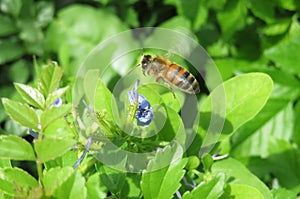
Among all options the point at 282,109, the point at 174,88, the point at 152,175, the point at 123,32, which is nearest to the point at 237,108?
the point at 174,88

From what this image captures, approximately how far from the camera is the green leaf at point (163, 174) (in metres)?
1.06

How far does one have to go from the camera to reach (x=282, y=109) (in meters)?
1.98

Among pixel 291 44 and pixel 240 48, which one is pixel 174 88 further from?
pixel 240 48

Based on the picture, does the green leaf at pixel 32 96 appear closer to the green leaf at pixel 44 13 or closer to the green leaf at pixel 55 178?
the green leaf at pixel 55 178

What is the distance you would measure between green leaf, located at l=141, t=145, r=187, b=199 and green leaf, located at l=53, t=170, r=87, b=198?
0.56 ft

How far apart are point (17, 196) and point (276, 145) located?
1114 mm

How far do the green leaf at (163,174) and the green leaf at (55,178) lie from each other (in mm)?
193

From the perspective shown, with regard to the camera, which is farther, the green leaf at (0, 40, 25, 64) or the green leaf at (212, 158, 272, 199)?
the green leaf at (0, 40, 25, 64)

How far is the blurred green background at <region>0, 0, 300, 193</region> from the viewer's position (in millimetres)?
1959

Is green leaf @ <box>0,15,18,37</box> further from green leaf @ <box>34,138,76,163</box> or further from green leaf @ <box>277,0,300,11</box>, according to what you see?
green leaf @ <box>34,138,76,163</box>

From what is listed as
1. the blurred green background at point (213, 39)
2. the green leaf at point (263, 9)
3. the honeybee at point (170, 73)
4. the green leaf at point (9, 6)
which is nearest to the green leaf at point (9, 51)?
the blurred green background at point (213, 39)

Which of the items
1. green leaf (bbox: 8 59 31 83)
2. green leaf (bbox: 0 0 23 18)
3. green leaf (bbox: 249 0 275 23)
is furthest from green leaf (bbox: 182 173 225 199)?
green leaf (bbox: 0 0 23 18)

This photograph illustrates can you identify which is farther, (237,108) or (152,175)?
(237,108)

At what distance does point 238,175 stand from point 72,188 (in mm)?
458
